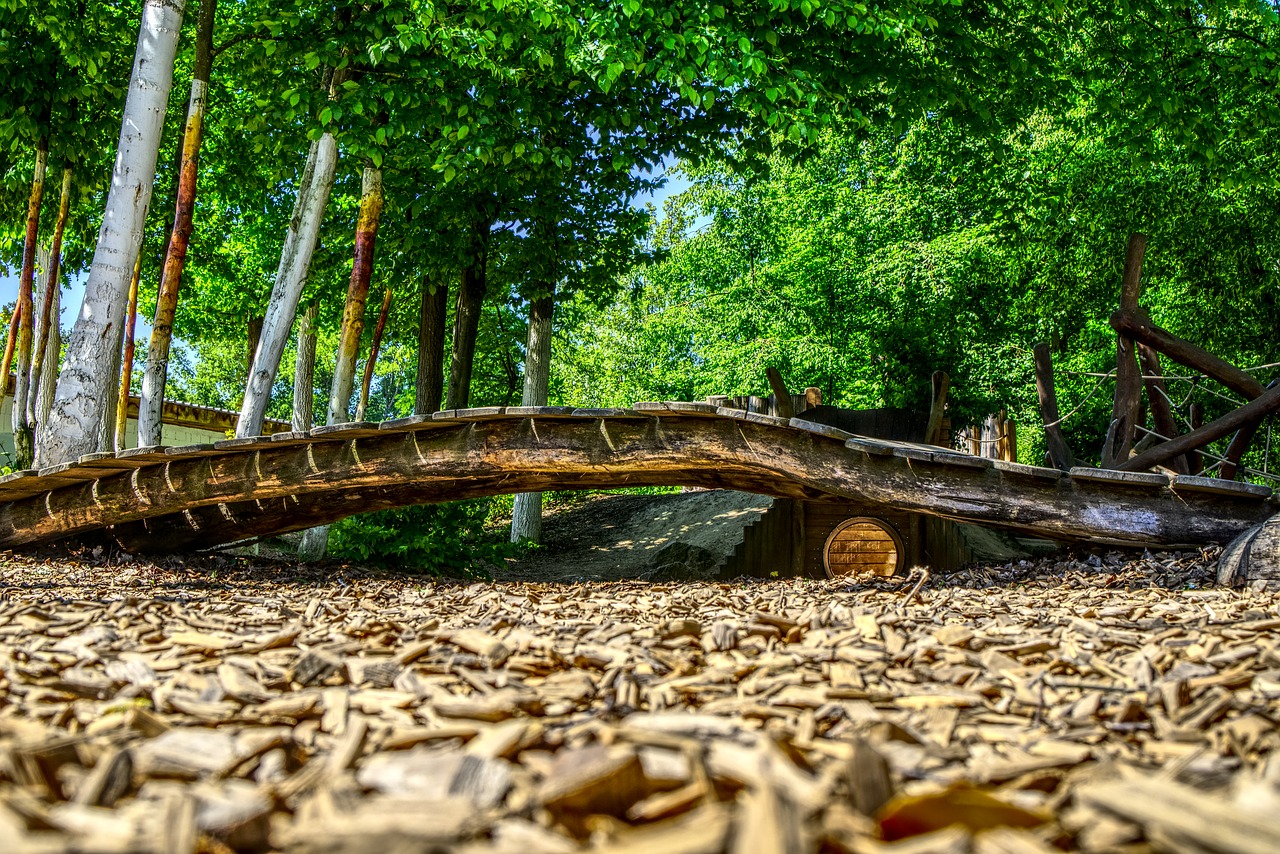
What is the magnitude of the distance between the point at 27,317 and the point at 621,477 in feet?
43.4

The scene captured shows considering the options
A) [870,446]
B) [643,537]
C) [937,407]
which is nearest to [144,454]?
[870,446]

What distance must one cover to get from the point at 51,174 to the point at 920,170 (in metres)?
17.5

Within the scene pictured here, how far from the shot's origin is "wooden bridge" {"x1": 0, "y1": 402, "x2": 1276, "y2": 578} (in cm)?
555

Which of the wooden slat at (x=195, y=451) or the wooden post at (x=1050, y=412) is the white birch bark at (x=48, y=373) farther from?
the wooden post at (x=1050, y=412)

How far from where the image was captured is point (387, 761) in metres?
1.48

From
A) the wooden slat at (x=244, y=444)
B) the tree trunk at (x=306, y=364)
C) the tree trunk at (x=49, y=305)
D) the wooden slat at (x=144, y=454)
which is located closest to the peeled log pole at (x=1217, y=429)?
the wooden slat at (x=244, y=444)

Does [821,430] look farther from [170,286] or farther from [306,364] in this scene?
[306,364]

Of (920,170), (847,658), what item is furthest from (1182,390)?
(847,658)

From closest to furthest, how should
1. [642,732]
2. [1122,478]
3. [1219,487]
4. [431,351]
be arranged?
[642,732]
[1219,487]
[1122,478]
[431,351]

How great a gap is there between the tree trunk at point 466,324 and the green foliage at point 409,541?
3338 millimetres

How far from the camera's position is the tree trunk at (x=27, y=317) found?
40.3ft

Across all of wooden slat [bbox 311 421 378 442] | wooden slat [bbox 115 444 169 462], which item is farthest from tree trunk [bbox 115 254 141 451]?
wooden slat [bbox 311 421 378 442]

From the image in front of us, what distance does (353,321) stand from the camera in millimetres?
8414

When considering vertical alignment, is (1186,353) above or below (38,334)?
below
